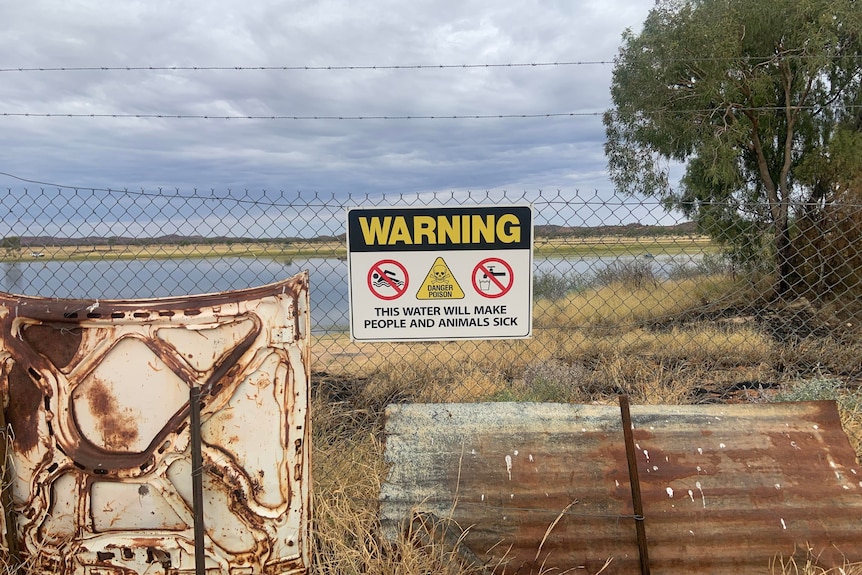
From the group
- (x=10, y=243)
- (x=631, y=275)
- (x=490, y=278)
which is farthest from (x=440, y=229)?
(x=631, y=275)

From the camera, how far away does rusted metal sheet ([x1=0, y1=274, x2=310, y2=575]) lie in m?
1.97

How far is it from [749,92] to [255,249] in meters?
10.6

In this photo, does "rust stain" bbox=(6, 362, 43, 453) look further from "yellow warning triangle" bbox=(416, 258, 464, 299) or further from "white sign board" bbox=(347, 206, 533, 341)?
"yellow warning triangle" bbox=(416, 258, 464, 299)

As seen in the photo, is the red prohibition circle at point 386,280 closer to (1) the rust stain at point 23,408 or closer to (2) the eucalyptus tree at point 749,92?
(1) the rust stain at point 23,408

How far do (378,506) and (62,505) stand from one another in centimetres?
123

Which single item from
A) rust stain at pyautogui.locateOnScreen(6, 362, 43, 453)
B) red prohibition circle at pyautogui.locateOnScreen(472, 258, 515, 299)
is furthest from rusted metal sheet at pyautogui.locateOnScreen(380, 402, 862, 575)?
rust stain at pyautogui.locateOnScreen(6, 362, 43, 453)

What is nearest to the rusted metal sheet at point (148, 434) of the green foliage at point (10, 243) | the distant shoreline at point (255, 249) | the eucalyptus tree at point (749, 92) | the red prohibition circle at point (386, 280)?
the red prohibition circle at point (386, 280)

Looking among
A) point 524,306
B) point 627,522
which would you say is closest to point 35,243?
point 524,306

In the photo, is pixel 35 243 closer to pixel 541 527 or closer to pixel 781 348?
pixel 541 527

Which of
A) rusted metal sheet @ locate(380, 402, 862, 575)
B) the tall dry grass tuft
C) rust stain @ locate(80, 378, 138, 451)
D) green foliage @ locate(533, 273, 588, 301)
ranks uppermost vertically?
green foliage @ locate(533, 273, 588, 301)

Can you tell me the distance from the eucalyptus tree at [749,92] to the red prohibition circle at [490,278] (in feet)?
24.8

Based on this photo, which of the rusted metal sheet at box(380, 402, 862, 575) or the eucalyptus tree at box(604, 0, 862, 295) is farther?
the eucalyptus tree at box(604, 0, 862, 295)

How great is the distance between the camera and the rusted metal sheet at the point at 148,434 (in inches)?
77.5

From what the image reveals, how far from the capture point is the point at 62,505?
1996 mm
